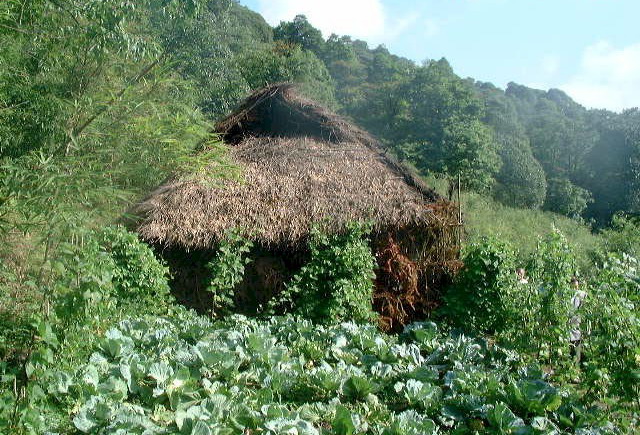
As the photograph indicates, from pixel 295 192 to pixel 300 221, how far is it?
0.70 meters

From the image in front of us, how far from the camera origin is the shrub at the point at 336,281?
24.1ft

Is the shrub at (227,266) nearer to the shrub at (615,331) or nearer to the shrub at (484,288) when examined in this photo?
the shrub at (484,288)

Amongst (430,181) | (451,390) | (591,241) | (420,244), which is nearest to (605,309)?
(451,390)

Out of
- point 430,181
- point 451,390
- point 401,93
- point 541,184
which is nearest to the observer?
point 451,390

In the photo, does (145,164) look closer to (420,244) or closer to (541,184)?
(420,244)

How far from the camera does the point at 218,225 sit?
7.95 m

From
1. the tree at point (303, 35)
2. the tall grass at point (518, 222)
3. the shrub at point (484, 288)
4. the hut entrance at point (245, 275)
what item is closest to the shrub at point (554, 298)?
the shrub at point (484, 288)

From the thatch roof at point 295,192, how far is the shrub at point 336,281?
0.37 m

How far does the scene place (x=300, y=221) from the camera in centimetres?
806

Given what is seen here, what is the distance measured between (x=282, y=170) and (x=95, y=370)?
5.30 metres

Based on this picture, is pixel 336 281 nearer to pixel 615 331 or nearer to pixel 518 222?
pixel 615 331

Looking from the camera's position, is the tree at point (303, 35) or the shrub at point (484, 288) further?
the tree at point (303, 35)

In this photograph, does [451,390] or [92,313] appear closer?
[92,313]

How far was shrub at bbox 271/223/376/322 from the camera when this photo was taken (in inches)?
290
